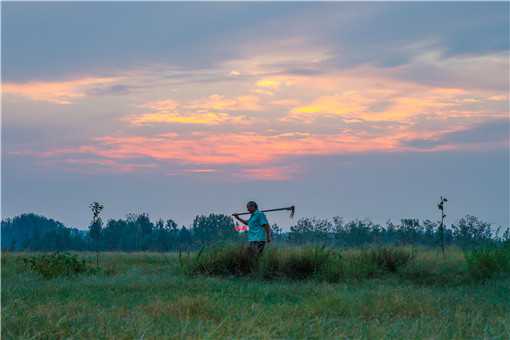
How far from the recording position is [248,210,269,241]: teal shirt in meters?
15.2

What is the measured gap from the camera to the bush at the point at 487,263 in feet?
45.7

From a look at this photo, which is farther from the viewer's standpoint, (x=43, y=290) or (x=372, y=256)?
(x=372, y=256)

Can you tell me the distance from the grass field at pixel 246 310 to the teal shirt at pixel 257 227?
2.28 m

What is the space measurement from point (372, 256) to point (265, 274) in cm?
287

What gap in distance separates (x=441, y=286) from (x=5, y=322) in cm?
864

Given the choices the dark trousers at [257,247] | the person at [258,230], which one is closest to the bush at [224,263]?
the dark trousers at [257,247]

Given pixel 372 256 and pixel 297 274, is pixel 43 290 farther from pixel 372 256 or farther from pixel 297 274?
pixel 372 256

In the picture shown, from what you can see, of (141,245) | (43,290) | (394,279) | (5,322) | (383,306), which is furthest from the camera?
(141,245)

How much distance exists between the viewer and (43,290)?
10281mm

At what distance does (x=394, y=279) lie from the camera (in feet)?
44.3

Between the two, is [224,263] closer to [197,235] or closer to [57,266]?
[57,266]

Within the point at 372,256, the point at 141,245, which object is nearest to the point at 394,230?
the point at 372,256

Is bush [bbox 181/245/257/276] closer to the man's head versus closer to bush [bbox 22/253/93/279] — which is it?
the man's head

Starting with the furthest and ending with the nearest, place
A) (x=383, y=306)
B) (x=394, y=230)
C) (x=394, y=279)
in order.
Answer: (x=394, y=230) < (x=394, y=279) < (x=383, y=306)
